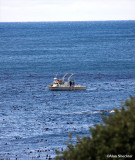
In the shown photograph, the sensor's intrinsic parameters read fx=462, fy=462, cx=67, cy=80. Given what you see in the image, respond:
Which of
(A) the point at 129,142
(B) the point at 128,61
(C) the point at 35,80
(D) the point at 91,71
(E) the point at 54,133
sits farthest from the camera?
(B) the point at 128,61

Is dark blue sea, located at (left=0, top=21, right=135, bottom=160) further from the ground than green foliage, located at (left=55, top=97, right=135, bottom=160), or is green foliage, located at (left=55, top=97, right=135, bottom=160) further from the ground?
green foliage, located at (left=55, top=97, right=135, bottom=160)

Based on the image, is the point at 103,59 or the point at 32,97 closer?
the point at 32,97

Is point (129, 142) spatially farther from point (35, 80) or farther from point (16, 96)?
point (35, 80)

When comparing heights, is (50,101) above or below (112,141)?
below

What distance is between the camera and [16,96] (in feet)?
243

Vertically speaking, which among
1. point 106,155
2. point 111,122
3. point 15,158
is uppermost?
point 111,122

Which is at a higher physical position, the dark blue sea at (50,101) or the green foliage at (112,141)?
the green foliage at (112,141)

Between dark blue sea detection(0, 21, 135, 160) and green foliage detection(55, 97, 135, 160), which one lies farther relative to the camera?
dark blue sea detection(0, 21, 135, 160)

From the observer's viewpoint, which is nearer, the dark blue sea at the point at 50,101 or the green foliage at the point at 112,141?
the green foliage at the point at 112,141

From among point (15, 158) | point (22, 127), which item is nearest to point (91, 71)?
point (22, 127)

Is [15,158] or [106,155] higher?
Answer: [106,155]

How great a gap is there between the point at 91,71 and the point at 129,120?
79864mm

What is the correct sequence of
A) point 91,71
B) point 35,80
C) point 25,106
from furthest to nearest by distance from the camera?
point 91,71 < point 35,80 < point 25,106

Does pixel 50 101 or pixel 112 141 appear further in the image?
pixel 50 101
